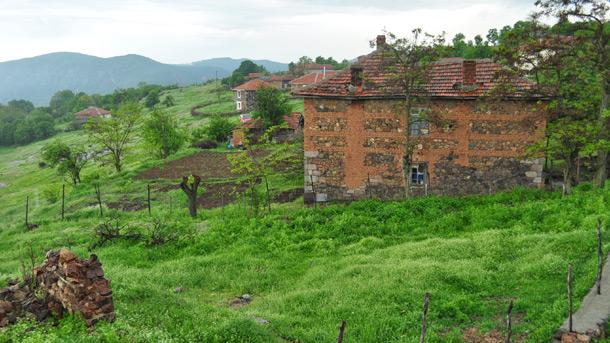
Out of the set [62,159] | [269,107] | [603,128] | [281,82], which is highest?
[281,82]

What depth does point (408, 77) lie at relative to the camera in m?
20.8

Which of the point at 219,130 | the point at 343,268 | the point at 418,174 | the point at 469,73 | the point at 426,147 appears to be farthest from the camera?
the point at 219,130

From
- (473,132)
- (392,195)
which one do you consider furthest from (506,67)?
(392,195)

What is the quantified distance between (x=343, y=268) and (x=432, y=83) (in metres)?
11.2

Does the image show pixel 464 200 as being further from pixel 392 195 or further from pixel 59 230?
pixel 59 230

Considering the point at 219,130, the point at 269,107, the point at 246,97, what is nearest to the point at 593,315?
the point at 269,107

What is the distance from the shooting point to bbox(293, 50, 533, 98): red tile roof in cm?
2189

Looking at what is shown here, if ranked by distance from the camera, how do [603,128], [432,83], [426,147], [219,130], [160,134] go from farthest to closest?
[219,130] < [160,134] < [426,147] < [432,83] < [603,128]

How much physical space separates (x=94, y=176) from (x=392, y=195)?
92.9 feet

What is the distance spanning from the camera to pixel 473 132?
2217cm

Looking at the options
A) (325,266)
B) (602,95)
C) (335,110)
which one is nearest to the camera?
(325,266)

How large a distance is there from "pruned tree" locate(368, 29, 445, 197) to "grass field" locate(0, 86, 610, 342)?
353 cm

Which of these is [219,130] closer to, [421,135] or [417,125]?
[417,125]

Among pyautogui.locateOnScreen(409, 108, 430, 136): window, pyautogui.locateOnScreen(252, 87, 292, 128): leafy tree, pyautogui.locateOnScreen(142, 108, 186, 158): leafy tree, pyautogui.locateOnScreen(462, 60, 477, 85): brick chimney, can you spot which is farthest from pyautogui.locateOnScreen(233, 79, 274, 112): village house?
pyautogui.locateOnScreen(462, 60, 477, 85): brick chimney
